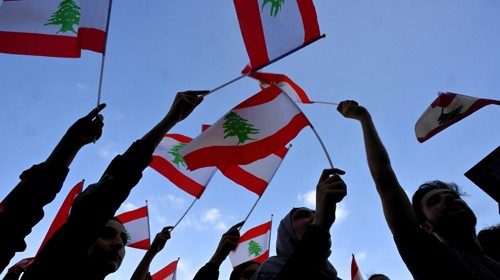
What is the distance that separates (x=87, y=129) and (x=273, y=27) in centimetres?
202

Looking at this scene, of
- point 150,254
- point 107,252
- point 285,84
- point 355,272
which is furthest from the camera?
point 355,272

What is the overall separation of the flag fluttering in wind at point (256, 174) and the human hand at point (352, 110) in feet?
6.31

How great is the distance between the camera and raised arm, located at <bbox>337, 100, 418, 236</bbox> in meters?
2.19

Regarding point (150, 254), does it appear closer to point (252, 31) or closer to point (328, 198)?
point (252, 31)

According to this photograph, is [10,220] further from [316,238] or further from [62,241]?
[316,238]

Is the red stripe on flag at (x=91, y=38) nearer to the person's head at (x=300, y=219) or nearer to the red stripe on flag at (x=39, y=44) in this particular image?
the red stripe on flag at (x=39, y=44)

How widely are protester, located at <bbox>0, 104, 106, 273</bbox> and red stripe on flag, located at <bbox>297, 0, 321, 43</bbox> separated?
2.12 m

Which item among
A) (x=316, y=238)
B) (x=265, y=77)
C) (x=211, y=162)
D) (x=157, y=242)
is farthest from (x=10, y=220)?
(x=265, y=77)

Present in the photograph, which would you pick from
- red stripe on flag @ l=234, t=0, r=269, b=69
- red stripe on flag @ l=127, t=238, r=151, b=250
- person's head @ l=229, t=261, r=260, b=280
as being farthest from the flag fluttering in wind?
red stripe on flag @ l=127, t=238, r=151, b=250

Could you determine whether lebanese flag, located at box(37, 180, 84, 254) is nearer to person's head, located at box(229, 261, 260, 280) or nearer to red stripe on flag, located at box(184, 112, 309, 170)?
red stripe on flag, located at box(184, 112, 309, 170)

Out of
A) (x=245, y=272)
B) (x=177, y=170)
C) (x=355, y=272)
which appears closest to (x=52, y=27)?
(x=177, y=170)

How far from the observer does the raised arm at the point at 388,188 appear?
2188mm

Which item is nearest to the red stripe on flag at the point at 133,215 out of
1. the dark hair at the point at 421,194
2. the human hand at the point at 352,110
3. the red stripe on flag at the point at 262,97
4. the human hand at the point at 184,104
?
the red stripe on flag at the point at 262,97

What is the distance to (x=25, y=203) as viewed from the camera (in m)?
2.35
